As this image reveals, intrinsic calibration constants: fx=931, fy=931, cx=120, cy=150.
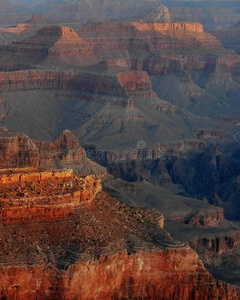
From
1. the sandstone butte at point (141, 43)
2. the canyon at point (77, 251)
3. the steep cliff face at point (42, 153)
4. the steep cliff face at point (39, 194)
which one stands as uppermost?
the steep cliff face at point (39, 194)

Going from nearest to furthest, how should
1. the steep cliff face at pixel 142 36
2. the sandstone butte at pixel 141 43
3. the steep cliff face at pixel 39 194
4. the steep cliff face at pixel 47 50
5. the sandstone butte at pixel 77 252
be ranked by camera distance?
A: the sandstone butte at pixel 77 252 → the steep cliff face at pixel 39 194 → the steep cliff face at pixel 47 50 → the sandstone butte at pixel 141 43 → the steep cliff face at pixel 142 36

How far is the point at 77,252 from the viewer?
3328 cm

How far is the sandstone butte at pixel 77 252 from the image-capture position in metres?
32.3

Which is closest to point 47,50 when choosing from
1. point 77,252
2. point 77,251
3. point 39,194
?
point 39,194

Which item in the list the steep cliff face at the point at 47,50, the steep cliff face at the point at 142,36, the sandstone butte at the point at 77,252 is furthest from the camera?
the steep cliff face at the point at 142,36

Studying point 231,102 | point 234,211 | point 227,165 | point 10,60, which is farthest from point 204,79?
point 234,211

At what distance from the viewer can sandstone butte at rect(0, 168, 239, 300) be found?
32.3 m

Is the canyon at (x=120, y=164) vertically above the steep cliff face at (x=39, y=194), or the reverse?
the steep cliff face at (x=39, y=194)

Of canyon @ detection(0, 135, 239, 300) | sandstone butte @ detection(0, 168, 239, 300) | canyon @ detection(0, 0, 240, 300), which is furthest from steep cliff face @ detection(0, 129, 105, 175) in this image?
canyon @ detection(0, 135, 239, 300)

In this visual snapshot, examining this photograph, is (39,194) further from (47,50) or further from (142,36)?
(142,36)

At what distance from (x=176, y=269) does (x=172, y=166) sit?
279ft

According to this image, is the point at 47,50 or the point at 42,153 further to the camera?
the point at 47,50

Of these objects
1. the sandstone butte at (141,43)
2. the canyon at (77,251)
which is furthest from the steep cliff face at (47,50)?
the canyon at (77,251)

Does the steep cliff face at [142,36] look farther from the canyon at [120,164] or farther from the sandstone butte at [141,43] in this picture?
the canyon at [120,164]
